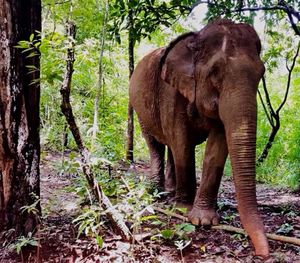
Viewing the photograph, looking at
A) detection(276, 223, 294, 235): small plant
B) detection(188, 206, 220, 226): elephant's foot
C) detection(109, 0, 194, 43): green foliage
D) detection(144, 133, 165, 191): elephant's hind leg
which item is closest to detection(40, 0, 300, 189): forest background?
detection(109, 0, 194, 43): green foliage

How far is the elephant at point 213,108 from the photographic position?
12.5ft

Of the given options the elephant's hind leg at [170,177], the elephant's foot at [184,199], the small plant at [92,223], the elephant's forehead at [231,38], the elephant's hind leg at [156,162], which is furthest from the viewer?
the elephant's hind leg at [156,162]

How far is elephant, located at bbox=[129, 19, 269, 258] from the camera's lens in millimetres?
3795

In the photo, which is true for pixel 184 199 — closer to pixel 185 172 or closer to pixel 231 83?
pixel 185 172

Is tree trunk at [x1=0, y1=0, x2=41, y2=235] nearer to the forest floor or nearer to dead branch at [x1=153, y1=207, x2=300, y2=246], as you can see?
the forest floor

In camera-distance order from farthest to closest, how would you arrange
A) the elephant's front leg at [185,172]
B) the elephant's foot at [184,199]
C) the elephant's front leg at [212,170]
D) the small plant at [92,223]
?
the elephant's foot at [184,199] < the elephant's front leg at [185,172] < the elephant's front leg at [212,170] < the small plant at [92,223]

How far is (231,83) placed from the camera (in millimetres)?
4031

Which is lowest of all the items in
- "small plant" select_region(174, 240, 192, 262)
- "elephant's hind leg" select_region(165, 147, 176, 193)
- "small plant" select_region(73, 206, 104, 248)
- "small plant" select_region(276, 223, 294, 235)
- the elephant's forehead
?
"elephant's hind leg" select_region(165, 147, 176, 193)

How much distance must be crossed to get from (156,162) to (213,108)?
2426mm

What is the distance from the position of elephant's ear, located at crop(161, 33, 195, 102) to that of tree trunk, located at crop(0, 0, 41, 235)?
1.71 m

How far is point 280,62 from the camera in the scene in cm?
959

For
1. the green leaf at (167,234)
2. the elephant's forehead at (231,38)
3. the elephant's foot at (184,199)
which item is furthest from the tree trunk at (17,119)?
the elephant's foot at (184,199)

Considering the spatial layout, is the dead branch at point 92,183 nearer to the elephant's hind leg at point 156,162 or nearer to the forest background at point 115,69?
the forest background at point 115,69

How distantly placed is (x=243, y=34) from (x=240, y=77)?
21.0 inches
